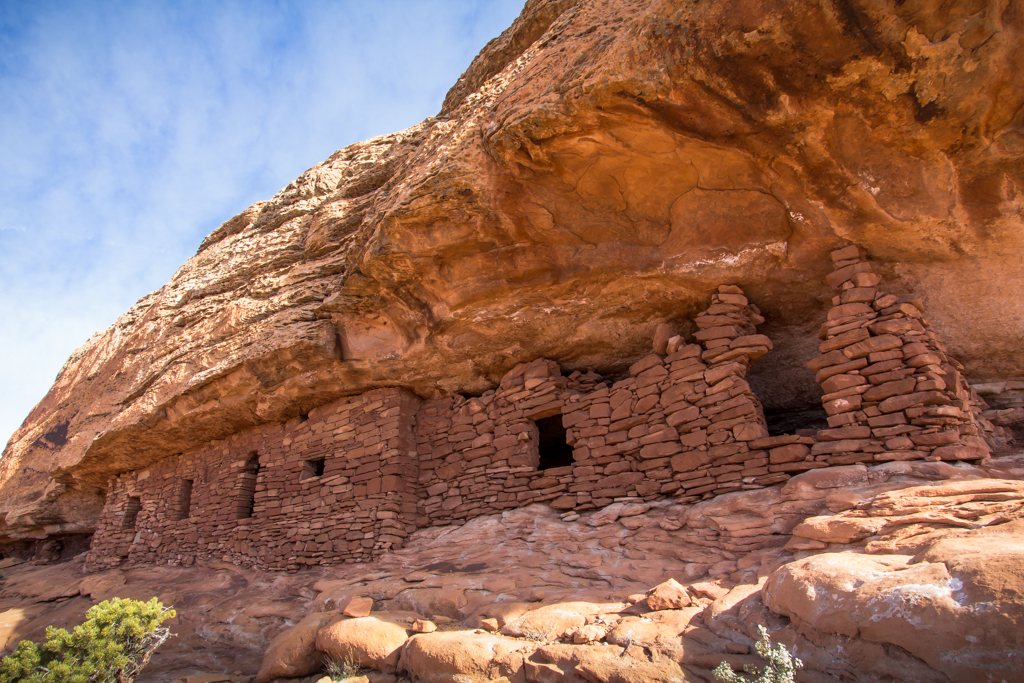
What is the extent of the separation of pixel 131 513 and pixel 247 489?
3032 millimetres

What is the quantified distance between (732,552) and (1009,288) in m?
3.14

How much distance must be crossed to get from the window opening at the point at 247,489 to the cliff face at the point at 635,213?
23.2 inches

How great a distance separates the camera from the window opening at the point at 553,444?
6.92 m

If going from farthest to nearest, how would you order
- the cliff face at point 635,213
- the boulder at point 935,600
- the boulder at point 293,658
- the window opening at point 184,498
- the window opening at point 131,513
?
the window opening at point 131,513
the window opening at point 184,498
the boulder at point 293,658
the cliff face at point 635,213
the boulder at point 935,600

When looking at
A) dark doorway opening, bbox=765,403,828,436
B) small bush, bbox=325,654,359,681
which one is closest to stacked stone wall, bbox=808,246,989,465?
dark doorway opening, bbox=765,403,828,436

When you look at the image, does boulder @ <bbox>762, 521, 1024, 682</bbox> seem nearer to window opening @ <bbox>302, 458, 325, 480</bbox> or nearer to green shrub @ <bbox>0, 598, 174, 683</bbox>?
green shrub @ <bbox>0, 598, 174, 683</bbox>

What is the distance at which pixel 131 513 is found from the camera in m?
9.18

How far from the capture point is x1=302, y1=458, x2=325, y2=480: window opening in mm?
7164

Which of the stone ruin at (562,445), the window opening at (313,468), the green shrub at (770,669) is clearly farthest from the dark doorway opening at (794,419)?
the window opening at (313,468)

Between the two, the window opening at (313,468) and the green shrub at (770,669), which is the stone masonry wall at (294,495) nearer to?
the window opening at (313,468)

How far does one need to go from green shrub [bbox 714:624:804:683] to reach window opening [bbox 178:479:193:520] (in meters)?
7.96

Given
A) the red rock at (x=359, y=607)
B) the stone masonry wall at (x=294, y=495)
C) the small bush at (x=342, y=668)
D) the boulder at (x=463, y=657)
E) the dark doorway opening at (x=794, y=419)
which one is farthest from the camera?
the stone masonry wall at (x=294, y=495)

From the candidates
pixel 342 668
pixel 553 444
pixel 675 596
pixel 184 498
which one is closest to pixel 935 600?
pixel 675 596

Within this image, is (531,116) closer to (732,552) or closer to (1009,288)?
(732,552)
